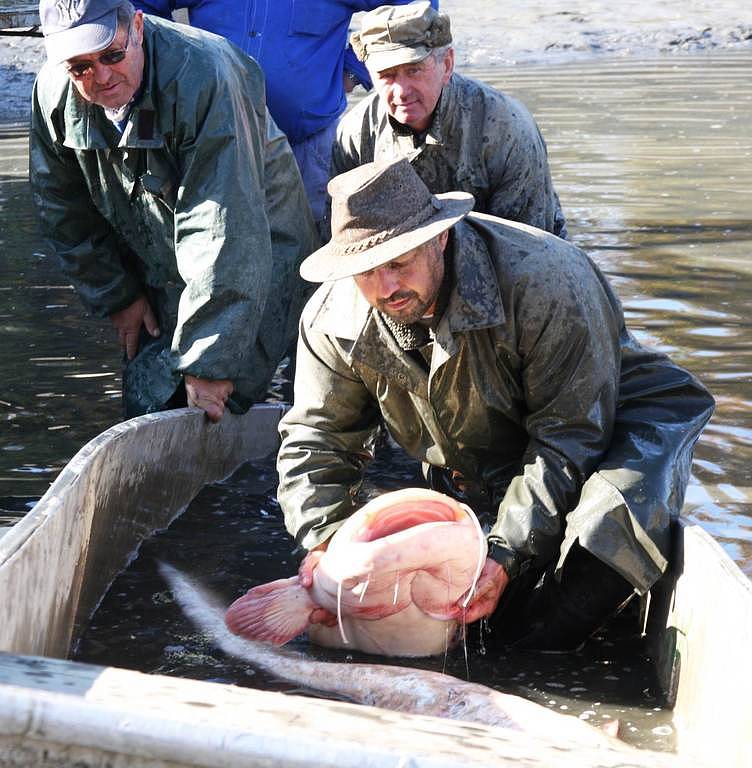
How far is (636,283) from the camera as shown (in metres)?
9.03

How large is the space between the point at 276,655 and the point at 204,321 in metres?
1.53

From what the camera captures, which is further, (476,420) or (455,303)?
(476,420)

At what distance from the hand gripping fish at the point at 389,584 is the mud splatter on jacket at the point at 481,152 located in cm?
199

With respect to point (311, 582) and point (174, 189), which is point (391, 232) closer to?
point (311, 582)

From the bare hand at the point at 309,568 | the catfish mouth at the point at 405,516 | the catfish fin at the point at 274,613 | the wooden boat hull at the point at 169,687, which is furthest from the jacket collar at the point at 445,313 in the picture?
the wooden boat hull at the point at 169,687

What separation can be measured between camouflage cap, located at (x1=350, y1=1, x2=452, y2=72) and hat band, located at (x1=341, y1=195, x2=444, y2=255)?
170 centimetres

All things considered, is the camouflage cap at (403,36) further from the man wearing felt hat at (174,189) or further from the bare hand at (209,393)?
the bare hand at (209,393)

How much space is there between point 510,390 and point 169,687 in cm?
171

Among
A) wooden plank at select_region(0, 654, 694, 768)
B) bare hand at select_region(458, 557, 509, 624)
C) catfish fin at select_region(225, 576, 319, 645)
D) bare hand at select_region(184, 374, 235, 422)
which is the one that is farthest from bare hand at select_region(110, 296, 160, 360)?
wooden plank at select_region(0, 654, 694, 768)

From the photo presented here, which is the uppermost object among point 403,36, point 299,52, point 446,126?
point 403,36

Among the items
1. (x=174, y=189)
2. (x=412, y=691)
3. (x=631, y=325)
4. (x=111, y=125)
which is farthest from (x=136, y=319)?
(x=631, y=325)

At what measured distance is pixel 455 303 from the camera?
4.07 metres

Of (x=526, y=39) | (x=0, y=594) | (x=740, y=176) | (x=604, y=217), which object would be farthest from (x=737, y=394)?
(x=526, y=39)

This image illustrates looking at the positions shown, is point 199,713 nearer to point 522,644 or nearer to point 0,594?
point 0,594
